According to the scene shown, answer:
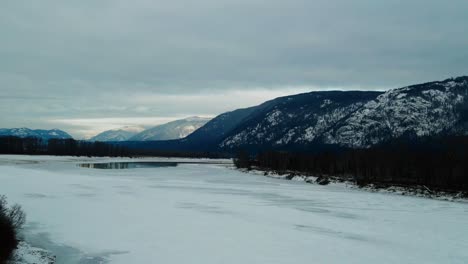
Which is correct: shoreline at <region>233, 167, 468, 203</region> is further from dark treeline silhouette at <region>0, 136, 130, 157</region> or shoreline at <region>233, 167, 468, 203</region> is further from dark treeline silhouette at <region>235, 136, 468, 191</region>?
dark treeline silhouette at <region>0, 136, 130, 157</region>

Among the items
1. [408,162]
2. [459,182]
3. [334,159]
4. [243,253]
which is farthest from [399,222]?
[334,159]

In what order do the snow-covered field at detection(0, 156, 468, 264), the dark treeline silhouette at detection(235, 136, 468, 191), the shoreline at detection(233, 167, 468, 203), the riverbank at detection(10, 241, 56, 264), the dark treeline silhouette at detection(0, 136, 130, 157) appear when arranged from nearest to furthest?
1. the riverbank at detection(10, 241, 56, 264)
2. the snow-covered field at detection(0, 156, 468, 264)
3. the shoreline at detection(233, 167, 468, 203)
4. the dark treeline silhouette at detection(235, 136, 468, 191)
5. the dark treeline silhouette at detection(0, 136, 130, 157)

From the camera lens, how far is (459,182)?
51750mm

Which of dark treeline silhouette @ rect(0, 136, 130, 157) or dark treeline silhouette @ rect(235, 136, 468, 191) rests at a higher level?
dark treeline silhouette @ rect(0, 136, 130, 157)

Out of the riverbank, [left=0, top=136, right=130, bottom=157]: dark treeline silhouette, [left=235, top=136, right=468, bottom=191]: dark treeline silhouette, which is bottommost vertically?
the riverbank

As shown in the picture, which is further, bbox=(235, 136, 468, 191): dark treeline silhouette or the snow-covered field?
bbox=(235, 136, 468, 191): dark treeline silhouette

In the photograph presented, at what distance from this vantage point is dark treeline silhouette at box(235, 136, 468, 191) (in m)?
54.4

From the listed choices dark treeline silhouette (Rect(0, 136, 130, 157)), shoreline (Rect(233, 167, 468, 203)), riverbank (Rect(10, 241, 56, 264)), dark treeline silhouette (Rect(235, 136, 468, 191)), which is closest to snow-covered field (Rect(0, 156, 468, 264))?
riverbank (Rect(10, 241, 56, 264))

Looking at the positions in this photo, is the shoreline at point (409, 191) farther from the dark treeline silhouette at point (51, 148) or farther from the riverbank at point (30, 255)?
the dark treeline silhouette at point (51, 148)

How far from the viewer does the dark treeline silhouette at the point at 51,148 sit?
148 meters

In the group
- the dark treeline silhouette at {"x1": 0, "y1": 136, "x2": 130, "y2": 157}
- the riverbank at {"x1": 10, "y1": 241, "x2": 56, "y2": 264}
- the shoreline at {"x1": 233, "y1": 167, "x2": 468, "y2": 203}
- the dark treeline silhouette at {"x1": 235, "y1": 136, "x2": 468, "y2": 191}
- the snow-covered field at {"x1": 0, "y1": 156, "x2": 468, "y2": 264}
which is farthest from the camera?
the dark treeline silhouette at {"x1": 0, "y1": 136, "x2": 130, "y2": 157}

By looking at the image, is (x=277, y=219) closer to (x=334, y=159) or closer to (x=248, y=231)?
(x=248, y=231)

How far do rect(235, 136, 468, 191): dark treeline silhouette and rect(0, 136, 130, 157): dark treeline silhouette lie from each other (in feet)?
312

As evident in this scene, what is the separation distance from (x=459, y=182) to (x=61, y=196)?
44720 millimetres
